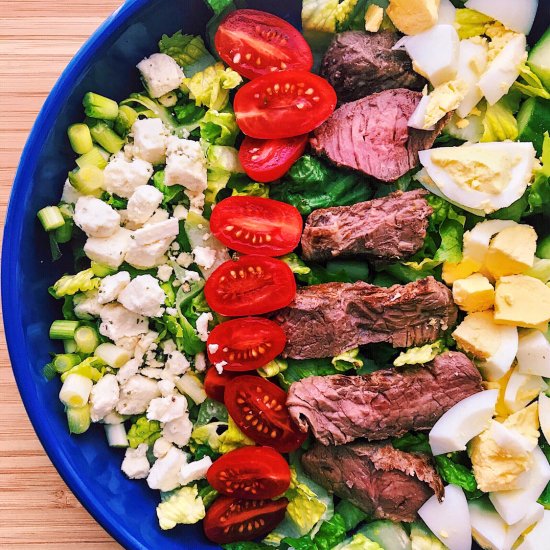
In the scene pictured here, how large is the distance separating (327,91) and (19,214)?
51.6 inches

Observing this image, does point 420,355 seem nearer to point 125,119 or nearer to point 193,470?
point 193,470

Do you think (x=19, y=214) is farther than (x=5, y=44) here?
No

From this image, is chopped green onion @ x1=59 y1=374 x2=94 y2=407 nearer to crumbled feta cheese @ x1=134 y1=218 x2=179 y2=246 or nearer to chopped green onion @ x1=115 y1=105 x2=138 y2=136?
crumbled feta cheese @ x1=134 y1=218 x2=179 y2=246

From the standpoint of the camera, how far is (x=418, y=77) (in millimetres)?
2842

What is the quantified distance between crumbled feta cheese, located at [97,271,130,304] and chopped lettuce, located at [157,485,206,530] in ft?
2.83

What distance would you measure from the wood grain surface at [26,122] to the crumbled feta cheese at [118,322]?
1.89 ft

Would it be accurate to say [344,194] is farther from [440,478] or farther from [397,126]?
[440,478]

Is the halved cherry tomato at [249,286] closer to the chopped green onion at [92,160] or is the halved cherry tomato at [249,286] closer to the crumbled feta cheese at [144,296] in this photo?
the crumbled feta cheese at [144,296]

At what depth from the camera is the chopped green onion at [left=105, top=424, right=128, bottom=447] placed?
9.33 feet

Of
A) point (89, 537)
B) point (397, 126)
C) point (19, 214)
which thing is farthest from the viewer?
point (89, 537)

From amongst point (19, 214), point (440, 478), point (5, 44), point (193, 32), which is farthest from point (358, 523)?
point (5, 44)

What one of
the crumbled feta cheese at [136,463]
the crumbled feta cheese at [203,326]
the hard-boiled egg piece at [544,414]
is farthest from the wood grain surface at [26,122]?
the hard-boiled egg piece at [544,414]

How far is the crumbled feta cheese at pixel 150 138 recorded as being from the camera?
9.11 ft

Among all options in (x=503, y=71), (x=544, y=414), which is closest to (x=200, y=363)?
(x=544, y=414)
